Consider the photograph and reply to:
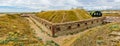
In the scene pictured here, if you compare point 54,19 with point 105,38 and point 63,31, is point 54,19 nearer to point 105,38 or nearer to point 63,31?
point 63,31

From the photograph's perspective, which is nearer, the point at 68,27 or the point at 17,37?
the point at 17,37

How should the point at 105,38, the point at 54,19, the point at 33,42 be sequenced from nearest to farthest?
the point at 105,38, the point at 33,42, the point at 54,19

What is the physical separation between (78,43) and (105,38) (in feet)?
8.70

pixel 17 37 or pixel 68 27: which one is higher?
pixel 17 37

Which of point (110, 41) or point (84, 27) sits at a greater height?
point (110, 41)

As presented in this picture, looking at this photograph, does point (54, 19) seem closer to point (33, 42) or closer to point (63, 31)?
point (63, 31)

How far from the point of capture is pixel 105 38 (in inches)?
757

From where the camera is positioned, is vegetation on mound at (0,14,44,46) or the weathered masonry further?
the weathered masonry

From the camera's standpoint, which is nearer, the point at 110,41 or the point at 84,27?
the point at 110,41

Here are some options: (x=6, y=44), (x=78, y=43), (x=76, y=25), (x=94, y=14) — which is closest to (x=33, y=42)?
(x=6, y=44)

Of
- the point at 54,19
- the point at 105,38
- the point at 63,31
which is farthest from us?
the point at 54,19

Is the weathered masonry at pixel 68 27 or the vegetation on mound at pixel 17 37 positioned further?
the weathered masonry at pixel 68 27

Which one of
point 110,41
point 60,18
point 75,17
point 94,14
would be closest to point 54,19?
point 60,18

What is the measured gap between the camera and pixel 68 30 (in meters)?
28.1
